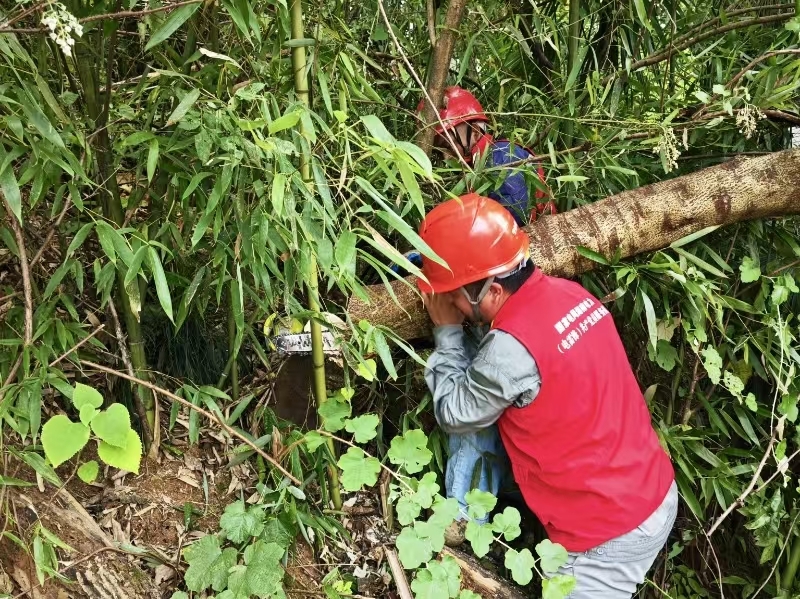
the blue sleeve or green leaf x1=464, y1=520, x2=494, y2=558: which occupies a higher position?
the blue sleeve

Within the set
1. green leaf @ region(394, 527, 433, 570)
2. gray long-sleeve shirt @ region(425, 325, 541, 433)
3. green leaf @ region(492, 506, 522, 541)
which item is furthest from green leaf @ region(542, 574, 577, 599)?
gray long-sleeve shirt @ region(425, 325, 541, 433)

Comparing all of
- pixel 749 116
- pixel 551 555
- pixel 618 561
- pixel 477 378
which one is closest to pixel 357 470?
pixel 477 378

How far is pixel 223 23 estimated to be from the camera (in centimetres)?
171

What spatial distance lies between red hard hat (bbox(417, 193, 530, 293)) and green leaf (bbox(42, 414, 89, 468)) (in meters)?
0.91

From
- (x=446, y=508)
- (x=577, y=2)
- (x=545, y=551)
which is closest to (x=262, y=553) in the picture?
(x=446, y=508)

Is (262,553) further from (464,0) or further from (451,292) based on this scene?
(464,0)

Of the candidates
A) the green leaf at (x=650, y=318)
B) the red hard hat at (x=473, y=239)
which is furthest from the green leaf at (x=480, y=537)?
the green leaf at (x=650, y=318)

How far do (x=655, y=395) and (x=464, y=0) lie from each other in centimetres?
149

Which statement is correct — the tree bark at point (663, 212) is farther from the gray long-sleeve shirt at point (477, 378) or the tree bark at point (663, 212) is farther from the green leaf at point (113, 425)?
the green leaf at point (113, 425)

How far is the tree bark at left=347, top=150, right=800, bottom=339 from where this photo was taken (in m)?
1.92

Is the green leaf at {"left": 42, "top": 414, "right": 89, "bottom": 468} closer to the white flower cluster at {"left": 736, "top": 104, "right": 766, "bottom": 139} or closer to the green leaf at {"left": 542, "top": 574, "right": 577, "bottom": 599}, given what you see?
the green leaf at {"left": 542, "top": 574, "right": 577, "bottom": 599}

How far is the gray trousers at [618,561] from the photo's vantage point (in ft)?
6.08

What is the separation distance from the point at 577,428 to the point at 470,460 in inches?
15.0

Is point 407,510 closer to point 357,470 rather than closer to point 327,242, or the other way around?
point 357,470
